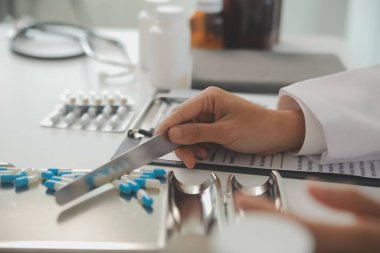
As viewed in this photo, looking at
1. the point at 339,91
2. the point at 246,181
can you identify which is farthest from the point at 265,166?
the point at 339,91

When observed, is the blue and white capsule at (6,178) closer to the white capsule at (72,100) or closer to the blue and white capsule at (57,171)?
the blue and white capsule at (57,171)

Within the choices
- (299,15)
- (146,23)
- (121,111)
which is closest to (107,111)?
(121,111)

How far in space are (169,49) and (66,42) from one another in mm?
378

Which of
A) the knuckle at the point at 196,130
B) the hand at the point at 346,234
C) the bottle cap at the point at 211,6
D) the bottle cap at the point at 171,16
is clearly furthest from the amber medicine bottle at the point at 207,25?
the hand at the point at 346,234

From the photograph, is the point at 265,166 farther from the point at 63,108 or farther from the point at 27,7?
the point at 27,7

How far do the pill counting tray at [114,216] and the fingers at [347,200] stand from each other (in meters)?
0.07

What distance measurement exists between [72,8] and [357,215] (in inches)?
69.5

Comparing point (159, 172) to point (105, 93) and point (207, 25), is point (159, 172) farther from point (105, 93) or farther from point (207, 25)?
point (207, 25)

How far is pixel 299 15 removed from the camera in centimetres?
182

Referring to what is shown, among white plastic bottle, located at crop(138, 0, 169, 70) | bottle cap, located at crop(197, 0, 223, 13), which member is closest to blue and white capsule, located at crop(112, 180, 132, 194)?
white plastic bottle, located at crop(138, 0, 169, 70)

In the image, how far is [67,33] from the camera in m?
1.21

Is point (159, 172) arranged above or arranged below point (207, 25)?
below

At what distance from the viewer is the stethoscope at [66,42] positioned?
107 cm

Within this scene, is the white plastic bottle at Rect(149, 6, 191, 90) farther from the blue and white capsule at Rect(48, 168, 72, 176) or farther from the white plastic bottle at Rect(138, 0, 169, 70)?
the blue and white capsule at Rect(48, 168, 72, 176)
